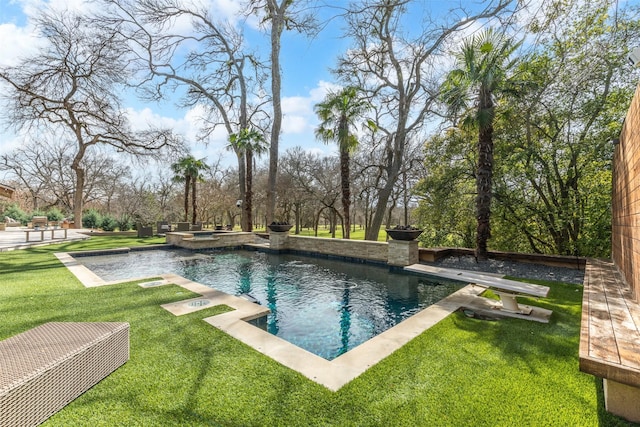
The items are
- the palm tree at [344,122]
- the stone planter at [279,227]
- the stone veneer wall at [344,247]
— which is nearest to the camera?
the stone veneer wall at [344,247]

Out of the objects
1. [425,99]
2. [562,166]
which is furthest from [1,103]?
[562,166]

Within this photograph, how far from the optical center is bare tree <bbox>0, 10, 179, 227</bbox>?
12.8m

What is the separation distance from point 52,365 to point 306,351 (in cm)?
204

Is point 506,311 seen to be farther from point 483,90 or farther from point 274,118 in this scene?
point 274,118

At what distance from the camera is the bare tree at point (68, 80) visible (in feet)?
42.1

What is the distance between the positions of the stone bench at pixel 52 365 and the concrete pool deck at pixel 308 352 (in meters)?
1.24

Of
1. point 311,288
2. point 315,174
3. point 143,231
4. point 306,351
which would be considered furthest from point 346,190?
point 143,231

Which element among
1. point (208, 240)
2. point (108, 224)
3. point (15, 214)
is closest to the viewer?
point (208, 240)

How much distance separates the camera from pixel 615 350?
1.93 metres

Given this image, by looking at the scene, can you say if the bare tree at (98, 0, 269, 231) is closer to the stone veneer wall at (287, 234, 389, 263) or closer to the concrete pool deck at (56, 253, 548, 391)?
the stone veneer wall at (287, 234, 389, 263)

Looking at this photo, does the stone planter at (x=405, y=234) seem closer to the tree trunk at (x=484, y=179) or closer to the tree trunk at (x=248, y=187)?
the tree trunk at (x=484, y=179)

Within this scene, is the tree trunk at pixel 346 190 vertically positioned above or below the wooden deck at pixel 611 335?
above

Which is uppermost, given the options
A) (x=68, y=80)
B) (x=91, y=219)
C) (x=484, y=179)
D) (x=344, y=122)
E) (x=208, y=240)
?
(x=68, y=80)

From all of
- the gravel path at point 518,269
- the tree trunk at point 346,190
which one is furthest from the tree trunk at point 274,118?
the gravel path at point 518,269
